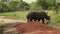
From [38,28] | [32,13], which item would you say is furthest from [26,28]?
[32,13]

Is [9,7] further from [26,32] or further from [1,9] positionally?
[26,32]

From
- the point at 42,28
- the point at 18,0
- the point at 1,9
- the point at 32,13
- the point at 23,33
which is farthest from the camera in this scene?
the point at 18,0

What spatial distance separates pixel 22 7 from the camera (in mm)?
38156

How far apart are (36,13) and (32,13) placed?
454 millimetres

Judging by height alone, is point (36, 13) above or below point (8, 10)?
above

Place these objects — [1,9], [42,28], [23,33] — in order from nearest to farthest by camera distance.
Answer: [23,33], [42,28], [1,9]

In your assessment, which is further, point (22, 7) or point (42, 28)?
point (22, 7)

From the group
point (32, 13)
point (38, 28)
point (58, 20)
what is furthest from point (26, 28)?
point (58, 20)

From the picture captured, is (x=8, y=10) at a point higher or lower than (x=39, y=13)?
lower

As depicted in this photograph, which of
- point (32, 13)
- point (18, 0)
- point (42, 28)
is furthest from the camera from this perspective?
point (18, 0)

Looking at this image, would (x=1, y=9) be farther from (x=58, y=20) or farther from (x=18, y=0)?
(x=58, y=20)

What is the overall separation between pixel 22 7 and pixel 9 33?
936 inches

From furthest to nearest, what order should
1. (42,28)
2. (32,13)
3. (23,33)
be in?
1. (32,13)
2. (42,28)
3. (23,33)

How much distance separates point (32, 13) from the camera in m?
20.7
